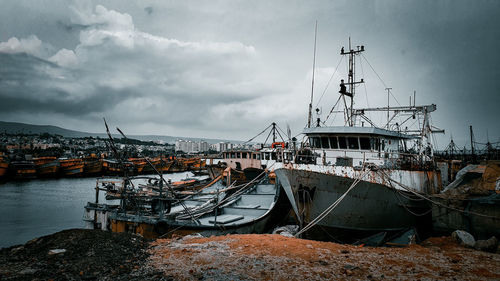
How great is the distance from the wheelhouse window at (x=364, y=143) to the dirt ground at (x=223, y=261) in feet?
16.8

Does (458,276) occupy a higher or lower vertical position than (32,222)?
higher

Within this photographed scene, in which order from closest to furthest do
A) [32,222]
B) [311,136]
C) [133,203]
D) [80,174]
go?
1. [133,203]
2. [311,136]
3. [32,222]
4. [80,174]

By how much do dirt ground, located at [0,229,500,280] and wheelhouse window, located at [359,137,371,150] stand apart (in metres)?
5.12

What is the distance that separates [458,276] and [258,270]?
371 cm

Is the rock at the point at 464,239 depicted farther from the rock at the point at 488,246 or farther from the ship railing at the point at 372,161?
the ship railing at the point at 372,161

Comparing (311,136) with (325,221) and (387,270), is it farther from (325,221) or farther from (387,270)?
(387,270)

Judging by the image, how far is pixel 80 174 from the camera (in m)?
50.8

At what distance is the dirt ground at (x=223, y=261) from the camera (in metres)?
4.89

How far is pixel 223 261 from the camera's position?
5.66m

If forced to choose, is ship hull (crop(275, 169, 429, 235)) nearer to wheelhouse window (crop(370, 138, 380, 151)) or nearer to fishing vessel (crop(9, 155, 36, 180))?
wheelhouse window (crop(370, 138, 380, 151))

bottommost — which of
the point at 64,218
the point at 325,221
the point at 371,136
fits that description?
the point at 64,218

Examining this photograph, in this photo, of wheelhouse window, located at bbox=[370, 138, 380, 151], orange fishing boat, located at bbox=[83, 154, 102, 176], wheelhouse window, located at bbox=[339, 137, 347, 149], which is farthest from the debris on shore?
orange fishing boat, located at bbox=[83, 154, 102, 176]

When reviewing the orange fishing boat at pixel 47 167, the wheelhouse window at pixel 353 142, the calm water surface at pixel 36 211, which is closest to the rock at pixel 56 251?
the wheelhouse window at pixel 353 142

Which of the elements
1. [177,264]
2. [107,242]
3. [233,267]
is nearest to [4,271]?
[107,242]
